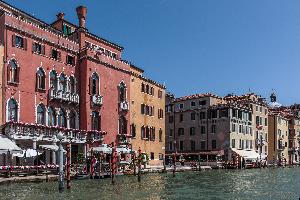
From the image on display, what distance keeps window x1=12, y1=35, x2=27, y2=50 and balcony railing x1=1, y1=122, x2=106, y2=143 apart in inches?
272

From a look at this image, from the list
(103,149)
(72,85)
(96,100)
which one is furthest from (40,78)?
(103,149)

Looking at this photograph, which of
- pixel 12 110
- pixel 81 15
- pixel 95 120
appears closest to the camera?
pixel 12 110

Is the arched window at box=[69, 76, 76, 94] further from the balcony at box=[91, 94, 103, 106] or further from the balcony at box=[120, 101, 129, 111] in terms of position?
the balcony at box=[120, 101, 129, 111]

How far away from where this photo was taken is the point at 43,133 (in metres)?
37.5

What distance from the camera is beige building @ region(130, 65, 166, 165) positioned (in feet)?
169

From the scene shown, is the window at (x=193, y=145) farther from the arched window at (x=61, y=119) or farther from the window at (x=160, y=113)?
the arched window at (x=61, y=119)

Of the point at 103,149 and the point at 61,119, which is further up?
the point at 61,119

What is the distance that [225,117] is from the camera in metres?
67.9

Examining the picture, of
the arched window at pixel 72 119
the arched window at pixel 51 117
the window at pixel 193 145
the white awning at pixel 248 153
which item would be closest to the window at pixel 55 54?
the arched window at pixel 51 117

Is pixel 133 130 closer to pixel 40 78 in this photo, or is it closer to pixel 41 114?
pixel 41 114

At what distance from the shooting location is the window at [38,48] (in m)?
39.5

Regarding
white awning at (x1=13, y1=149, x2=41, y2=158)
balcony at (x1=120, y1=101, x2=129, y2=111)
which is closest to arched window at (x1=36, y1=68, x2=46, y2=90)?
white awning at (x1=13, y1=149, x2=41, y2=158)

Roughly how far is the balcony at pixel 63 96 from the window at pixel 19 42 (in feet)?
15.2

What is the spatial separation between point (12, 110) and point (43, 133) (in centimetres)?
310
